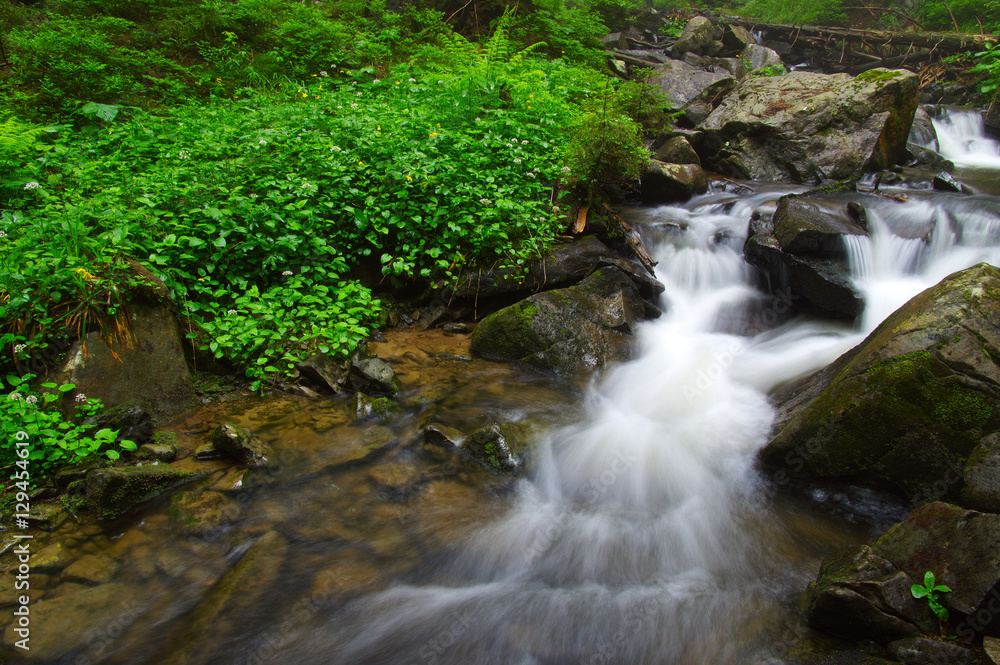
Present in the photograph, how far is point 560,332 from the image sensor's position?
526 cm

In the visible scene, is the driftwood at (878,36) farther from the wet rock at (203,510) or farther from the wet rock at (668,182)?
the wet rock at (203,510)

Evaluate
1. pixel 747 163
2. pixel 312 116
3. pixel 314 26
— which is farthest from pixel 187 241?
pixel 747 163

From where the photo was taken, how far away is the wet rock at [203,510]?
3129 millimetres

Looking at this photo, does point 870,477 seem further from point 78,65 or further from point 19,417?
point 78,65

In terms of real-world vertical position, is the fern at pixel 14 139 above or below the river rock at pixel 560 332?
above

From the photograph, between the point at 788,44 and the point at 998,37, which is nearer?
the point at 998,37

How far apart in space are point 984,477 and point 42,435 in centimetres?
580

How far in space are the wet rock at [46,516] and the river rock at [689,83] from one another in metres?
12.7

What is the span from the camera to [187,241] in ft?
15.0

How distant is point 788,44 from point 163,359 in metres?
22.2

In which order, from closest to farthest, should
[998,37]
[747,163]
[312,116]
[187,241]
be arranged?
[187,241] < [312,116] < [747,163] < [998,37]

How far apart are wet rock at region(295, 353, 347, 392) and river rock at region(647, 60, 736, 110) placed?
34.8ft

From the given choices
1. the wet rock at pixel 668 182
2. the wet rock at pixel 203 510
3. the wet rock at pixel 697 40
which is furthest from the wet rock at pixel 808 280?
the wet rock at pixel 697 40

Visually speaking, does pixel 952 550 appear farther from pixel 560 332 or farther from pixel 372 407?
pixel 372 407
